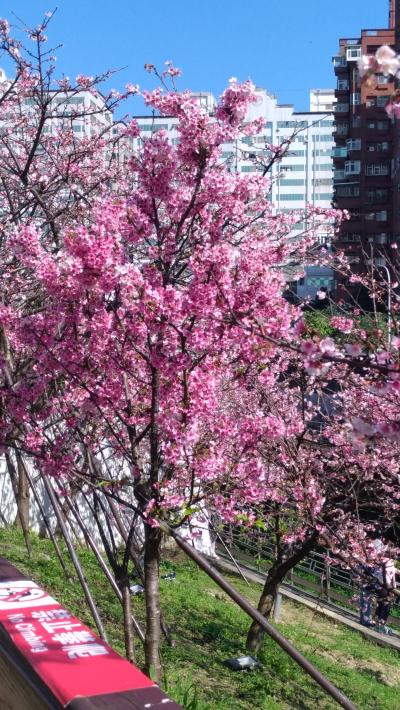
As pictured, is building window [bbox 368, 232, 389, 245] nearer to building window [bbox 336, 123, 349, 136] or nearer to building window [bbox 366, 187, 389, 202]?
building window [bbox 366, 187, 389, 202]

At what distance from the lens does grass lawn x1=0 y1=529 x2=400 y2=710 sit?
6.85 meters

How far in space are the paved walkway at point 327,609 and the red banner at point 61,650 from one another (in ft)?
33.3

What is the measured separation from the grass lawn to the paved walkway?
0.16m

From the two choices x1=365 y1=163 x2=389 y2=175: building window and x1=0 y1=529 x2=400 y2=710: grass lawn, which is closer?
x1=0 y1=529 x2=400 y2=710: grass lawn

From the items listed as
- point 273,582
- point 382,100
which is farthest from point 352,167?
point 273,582

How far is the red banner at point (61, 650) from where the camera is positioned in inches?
74.9

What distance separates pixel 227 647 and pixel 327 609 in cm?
458

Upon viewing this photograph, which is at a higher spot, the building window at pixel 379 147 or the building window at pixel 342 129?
the building window at pixel 342 129

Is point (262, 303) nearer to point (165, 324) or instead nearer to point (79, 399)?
point (165, 324)

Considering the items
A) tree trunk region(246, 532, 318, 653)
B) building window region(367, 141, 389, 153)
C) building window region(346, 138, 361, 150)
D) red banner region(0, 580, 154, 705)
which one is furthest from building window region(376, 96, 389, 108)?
tree trunk region(246, 532, 318, 653)

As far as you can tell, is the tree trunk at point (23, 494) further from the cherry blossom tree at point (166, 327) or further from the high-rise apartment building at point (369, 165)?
the high-rise apartment building at point (369, 165)

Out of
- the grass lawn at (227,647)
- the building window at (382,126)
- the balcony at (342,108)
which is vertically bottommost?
the grass lawn at (227,647)

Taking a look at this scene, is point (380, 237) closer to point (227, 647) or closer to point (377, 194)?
point (377, 194)

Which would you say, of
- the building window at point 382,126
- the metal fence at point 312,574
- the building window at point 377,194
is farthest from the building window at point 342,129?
the metal fence at point 312,574
